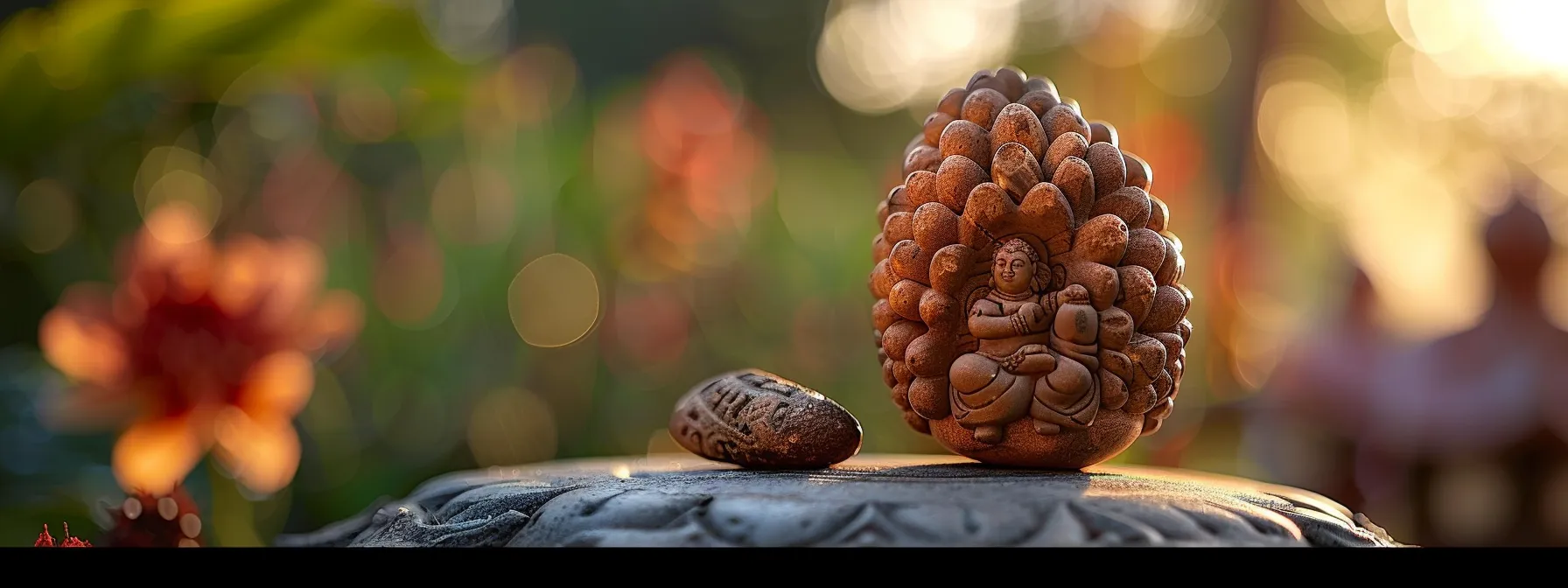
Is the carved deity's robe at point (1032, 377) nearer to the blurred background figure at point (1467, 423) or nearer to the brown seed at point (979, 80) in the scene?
the brown seed at point (979, 80)

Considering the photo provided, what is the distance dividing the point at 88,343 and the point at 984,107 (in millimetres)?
1508

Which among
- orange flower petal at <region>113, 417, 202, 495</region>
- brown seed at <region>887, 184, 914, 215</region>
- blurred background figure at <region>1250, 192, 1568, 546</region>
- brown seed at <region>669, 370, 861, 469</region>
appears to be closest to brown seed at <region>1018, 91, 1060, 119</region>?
brown seed at <region>887, 184, 914, 215</region>

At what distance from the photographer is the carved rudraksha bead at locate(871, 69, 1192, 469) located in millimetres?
1514

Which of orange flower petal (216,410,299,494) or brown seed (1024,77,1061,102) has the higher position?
brown seed (1024,77,1061,102)

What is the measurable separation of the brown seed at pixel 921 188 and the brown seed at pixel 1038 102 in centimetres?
16

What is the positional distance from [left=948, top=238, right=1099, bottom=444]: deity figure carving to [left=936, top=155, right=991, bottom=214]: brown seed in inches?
3.7

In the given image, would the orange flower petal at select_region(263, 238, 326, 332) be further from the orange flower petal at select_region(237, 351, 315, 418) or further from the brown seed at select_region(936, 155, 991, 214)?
the brown seed at select_region(936, 155, 991, 214)

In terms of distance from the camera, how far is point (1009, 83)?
1.69 metres

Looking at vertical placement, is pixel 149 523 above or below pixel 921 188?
below

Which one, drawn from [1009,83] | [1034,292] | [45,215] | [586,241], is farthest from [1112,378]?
[45,215]

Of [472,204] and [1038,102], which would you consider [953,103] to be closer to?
[1038,102]

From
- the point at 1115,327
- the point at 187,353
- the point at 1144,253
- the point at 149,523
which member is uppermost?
the point at 1144,253

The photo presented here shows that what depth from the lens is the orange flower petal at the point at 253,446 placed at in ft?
6.59

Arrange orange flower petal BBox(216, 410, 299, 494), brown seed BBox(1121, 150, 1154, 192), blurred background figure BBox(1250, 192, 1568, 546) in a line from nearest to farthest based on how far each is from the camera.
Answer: brown seed BBox(1121, 150, 1154, 192), orange flower petal BBox(216, 410, 299, 494), blurred background figure BBox(1250, 192, 1568, 546)
